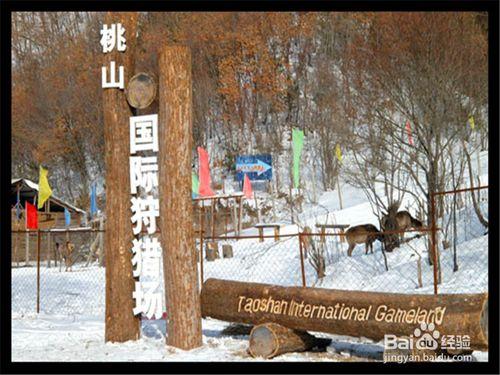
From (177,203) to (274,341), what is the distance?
1.95 metres

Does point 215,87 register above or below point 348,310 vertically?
above

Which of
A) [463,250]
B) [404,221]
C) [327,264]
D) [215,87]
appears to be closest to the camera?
[463,250]

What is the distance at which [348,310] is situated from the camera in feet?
24.1

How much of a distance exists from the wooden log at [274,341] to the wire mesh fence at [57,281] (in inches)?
237

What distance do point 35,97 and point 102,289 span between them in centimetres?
2055

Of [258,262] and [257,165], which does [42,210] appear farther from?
[258,262]

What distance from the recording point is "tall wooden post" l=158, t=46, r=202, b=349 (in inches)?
313

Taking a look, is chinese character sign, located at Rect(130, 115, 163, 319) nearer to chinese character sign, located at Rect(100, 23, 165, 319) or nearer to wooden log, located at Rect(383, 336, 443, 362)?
chinese character sign, located at Rect(100, 23, 165, 319)

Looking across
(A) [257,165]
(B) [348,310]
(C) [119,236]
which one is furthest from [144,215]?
(A) [257,165]

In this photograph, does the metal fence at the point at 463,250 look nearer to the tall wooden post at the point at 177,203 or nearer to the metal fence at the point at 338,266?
the metal fence at the point at 338,266

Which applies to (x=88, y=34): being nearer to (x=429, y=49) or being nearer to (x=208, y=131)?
(x=208, y=131)

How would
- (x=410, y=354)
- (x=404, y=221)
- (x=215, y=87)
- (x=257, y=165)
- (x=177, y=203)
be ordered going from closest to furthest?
(x=410, y=354) → (x=177, y=203) → (x=404, y=221) → (x=257, y=165) → (x=215, y=87)

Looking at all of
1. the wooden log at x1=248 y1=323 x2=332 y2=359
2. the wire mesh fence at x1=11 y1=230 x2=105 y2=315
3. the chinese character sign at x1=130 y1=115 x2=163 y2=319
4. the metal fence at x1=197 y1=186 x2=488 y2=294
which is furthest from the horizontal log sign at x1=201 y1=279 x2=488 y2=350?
the wire mesh fence at x1=11 y1=230 x2=105 y2=315

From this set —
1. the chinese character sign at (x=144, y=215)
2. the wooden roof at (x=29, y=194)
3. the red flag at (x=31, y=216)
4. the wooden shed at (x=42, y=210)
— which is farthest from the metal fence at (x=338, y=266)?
the wooden roof at (x=29, y=194)
